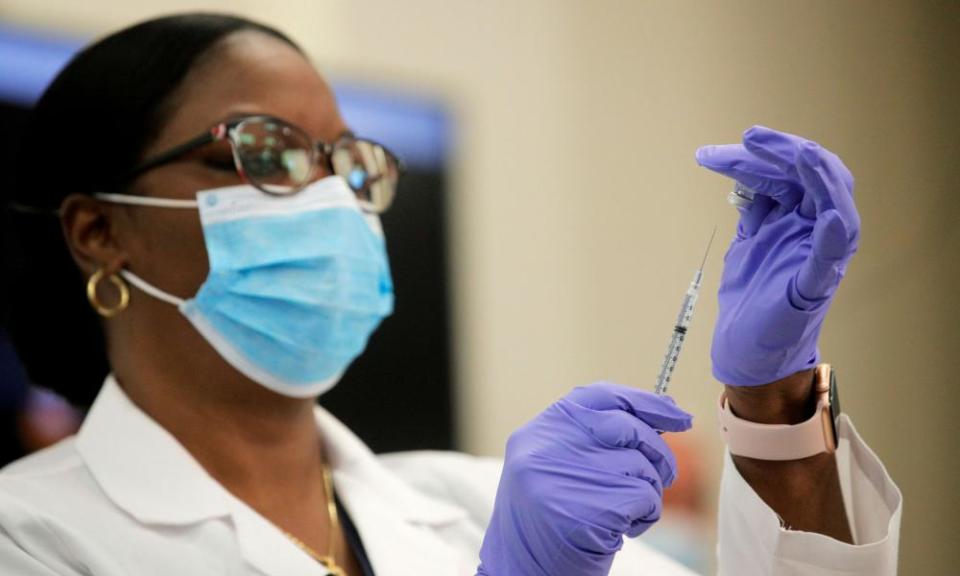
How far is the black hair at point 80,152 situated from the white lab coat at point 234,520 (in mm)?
167

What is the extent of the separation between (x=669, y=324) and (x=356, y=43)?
1196mm

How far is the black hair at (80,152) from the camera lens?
1299 mm

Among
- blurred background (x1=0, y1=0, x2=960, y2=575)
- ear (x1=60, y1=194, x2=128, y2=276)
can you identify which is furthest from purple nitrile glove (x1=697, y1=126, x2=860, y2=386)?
ear (x1=60, y1=194, x2=128, y2=276)

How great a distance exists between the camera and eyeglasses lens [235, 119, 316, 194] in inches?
50.3

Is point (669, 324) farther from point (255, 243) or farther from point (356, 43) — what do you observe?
point (356, 43)

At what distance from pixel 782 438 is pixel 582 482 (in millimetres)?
219

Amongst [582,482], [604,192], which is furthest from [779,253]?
[604,192]

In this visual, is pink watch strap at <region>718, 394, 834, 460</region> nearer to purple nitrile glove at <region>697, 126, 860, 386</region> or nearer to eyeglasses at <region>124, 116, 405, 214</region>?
purple nitrile glove at <region>697, 126, 860, 386</region>

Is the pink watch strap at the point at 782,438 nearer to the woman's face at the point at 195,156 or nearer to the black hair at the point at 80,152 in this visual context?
the woman's face at the point at 195,156

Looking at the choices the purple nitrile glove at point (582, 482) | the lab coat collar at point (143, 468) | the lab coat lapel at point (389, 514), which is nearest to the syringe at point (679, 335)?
the purple nitrile glove at point (582, 482)

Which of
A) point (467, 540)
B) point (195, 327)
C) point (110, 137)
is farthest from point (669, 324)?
point (110, 137)

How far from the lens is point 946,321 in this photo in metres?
0.97

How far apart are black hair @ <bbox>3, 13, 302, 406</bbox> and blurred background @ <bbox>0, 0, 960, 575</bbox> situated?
0.03 meters

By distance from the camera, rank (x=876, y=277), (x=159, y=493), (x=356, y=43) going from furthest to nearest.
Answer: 1. (x=356, y=43)
2. (x=159, y=493)
3. (x=876, y=277)
